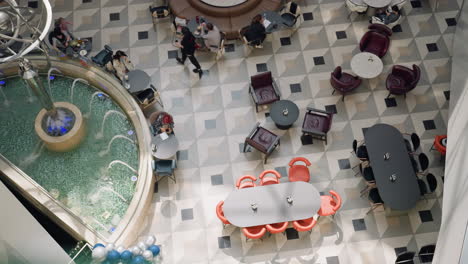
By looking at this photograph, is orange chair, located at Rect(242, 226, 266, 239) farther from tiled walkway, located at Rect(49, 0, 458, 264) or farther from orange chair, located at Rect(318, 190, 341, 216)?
orange chair, located at Rect(318, 190, 341, 216)

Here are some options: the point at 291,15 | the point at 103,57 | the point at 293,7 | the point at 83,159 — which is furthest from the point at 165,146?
the point at 293,7

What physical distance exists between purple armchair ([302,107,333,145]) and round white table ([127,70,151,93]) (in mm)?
3603

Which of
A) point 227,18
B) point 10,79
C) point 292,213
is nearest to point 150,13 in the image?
point 227,18

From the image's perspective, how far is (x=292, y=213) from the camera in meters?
9.79

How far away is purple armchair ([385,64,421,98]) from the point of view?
11.1m

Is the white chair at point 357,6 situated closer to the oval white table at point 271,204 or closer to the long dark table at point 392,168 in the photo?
the long dark table at point 392,168

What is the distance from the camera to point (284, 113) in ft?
36.3

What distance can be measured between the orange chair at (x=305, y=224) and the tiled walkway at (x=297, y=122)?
488 mm

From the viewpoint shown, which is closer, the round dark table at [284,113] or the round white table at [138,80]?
the round dark table at [284,113]

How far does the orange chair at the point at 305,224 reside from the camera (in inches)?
385

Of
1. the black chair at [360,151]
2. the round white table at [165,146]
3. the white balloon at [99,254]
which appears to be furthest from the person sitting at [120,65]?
the black chair at [360,151]

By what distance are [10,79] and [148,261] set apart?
5.52 meters

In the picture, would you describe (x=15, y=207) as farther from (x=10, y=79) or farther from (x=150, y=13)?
(x=150, y=13)

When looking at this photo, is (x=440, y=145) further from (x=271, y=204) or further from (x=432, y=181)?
(x=271, y=204)
